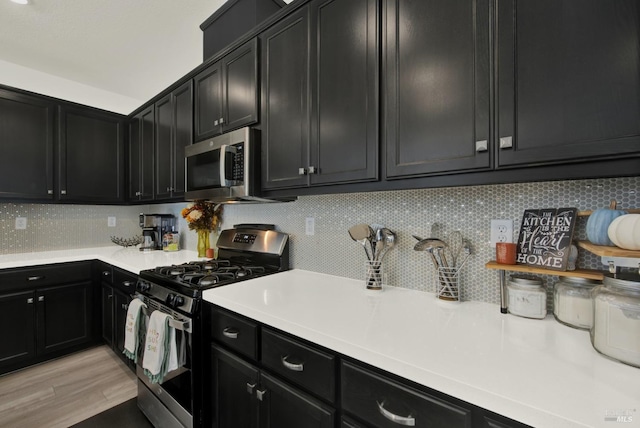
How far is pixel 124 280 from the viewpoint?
87.0 inches

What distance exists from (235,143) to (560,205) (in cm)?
159

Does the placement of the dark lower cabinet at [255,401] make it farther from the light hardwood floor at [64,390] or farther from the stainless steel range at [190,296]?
the light hardwood floor at [64,390]

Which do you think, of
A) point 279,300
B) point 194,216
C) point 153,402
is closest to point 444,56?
point 279,300

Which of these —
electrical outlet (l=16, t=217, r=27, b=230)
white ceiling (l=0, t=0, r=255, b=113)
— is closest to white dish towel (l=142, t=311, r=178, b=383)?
white ceiling (l=0, t=0, r=255, b=113)

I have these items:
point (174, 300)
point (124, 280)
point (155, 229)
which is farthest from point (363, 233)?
point (155, 229)

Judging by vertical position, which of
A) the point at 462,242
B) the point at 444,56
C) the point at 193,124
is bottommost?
the point at 462,242

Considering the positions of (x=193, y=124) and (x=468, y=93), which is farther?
(x=193, y=124)

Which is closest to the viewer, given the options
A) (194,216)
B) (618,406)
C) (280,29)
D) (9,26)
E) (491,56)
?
(618,406)

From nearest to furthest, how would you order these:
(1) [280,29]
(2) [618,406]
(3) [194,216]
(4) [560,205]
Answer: (2) [618,406]
(4) [560,205]
(1) [280,29]
(3) [194,216]

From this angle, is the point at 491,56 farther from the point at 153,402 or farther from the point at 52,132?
the point at 52,132

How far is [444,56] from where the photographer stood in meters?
0.97

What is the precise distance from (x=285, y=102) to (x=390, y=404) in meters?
1.40

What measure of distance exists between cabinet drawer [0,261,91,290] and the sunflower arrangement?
3.81 ft

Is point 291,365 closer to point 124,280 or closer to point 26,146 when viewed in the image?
point 124,280
